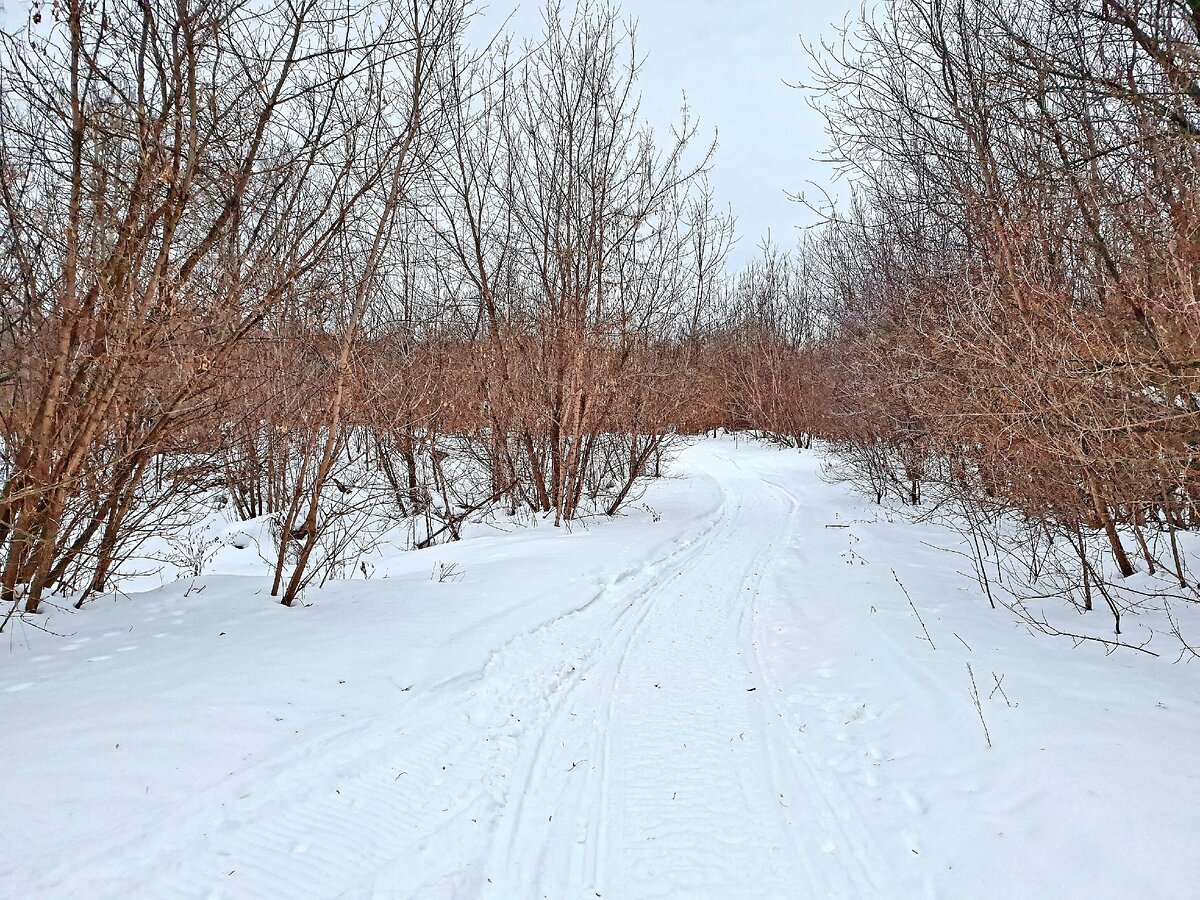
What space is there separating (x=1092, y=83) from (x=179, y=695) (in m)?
8.45

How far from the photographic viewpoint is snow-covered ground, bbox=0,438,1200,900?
2.62 metres

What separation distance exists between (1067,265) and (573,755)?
6.74 metres

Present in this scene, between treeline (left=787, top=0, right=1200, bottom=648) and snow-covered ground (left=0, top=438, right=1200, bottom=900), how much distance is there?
55.9 inches

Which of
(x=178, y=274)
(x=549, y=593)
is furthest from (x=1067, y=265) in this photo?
(x=178, y=274)

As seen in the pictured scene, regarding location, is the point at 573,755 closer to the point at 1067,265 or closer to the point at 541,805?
the point at 541,805

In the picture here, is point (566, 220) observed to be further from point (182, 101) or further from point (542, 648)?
point (542, 648)

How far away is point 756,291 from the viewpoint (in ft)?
122

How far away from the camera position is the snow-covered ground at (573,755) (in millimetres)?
2619

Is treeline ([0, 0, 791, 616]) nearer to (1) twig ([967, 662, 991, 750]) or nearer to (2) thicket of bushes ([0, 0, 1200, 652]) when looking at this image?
(2) thicket of bushes ([0, 0, 1200, 652])

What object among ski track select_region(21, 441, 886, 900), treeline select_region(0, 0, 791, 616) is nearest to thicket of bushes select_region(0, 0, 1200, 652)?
treeline select_region(0, 0, 791, 616)

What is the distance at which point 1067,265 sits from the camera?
6445 mm

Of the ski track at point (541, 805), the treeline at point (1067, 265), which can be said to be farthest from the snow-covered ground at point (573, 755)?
the treeline at point (1067, 265)

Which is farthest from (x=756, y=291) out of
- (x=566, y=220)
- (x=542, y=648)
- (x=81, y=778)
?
(x=81, y=778)

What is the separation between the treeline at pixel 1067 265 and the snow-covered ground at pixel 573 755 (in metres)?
1.42
